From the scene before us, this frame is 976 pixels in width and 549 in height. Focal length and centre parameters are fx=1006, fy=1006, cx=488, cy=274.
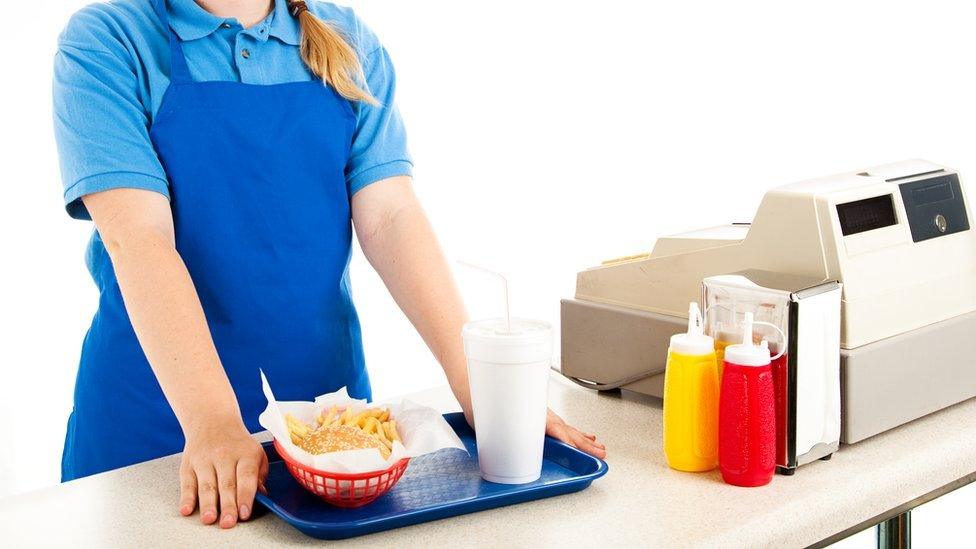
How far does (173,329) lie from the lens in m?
1.33

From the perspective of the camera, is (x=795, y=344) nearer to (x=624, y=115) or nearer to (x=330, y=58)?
(x=330, y=58)

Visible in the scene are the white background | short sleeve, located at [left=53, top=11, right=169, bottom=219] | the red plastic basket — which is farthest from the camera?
the white background

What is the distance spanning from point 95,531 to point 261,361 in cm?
56

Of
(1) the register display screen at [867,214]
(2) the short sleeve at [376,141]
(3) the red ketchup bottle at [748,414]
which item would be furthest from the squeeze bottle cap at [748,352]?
(2) the short sleeve at [376,141]

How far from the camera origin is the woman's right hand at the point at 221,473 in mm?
1151

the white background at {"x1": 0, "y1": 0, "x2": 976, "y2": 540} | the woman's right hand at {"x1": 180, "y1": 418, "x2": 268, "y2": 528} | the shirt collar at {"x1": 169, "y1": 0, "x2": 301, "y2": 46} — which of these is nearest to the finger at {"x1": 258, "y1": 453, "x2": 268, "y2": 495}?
the woman's right hand at {"x1": 180, "y1": 418, "x2": 268, "y2": 528}

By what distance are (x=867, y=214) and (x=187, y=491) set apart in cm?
97

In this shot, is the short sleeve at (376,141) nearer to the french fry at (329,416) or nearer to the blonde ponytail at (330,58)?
the blonde ponytail at (330,58)

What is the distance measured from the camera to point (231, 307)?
5.41ft

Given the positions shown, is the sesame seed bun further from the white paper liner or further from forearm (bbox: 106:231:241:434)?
forearm (bbox: 106:231:241:434)

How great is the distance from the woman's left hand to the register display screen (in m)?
0.45

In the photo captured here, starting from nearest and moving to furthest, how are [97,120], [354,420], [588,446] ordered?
[354,420] → [588,446] → [97,120]

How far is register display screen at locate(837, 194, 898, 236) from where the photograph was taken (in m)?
1.38

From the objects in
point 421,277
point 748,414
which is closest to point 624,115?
point 421,277
